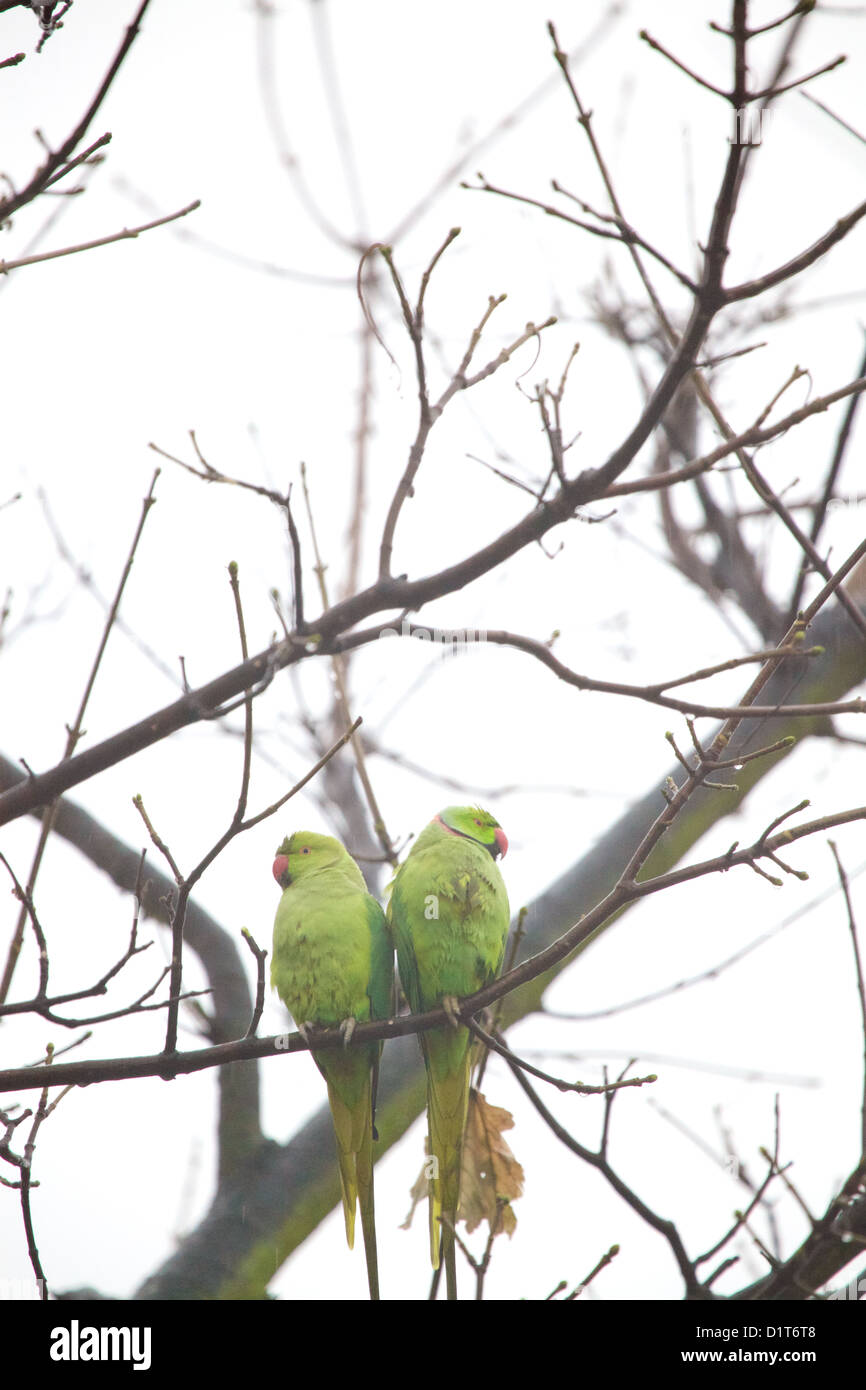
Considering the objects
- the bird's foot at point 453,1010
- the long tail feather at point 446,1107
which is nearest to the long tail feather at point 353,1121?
the long tail feather at point 446,1107

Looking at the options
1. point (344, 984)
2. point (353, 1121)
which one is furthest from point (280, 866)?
point (353, 1121)

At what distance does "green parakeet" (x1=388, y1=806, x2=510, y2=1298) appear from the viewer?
2770mm

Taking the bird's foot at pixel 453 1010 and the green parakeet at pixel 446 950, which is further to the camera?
the green parakeet at pixel 446 950

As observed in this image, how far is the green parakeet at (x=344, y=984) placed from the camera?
287 cm

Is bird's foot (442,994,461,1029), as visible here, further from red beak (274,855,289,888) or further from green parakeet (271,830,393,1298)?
red beak (274,855,289,888)

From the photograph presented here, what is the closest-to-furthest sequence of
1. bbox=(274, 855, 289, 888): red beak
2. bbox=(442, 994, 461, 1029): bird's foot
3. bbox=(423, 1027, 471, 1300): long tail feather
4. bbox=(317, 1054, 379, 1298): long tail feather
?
bbox=(442, 994, 461, 1029): bird's foot → bbox=(423, 1027, 471, 1300): long tail feather → bbox=(317, 1054, 379, 1298): long tail feather → bbox=(274, 855, 289, 888): red beak

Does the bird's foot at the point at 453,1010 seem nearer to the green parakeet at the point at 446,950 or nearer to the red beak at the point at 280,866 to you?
the green parakeet at the point at 446,950

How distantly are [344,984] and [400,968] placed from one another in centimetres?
17

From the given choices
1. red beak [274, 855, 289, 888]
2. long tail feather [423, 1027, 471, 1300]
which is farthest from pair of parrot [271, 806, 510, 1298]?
red beak [274, 855, 289, 888]

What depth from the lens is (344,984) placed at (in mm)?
2865
